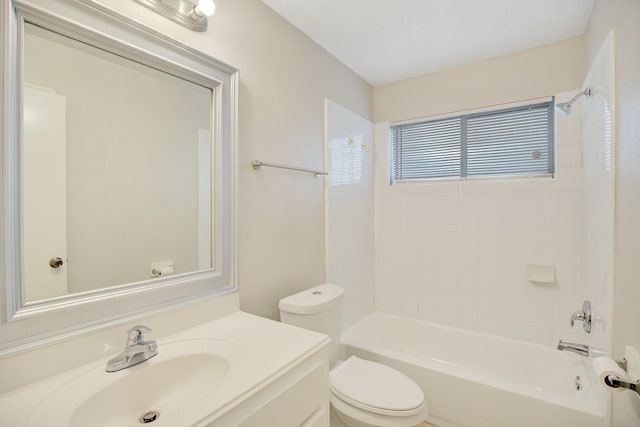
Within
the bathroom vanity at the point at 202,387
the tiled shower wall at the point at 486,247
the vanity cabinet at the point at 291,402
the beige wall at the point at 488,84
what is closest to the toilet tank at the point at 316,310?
the bathroom vanity at the point at 202,387

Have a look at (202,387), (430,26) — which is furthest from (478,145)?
(202,387)

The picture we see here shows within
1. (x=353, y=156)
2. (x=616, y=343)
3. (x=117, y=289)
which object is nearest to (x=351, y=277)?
(x=353, y=156)

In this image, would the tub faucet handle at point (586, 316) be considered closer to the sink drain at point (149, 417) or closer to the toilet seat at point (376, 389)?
the toilet seat at point (376, 389)

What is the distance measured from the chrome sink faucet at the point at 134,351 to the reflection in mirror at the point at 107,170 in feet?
0.63

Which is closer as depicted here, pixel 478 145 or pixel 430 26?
pixel 430 26

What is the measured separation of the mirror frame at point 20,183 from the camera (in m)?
0.80

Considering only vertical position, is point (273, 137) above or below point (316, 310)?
above

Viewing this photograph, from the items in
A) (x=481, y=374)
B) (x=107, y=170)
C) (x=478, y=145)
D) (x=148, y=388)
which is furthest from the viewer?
(x=478, y=145)

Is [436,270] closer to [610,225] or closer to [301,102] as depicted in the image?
[610,225]

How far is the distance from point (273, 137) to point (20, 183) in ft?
3.49

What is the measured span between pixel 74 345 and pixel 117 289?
19cm

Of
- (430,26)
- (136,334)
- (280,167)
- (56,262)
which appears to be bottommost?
(136,334)

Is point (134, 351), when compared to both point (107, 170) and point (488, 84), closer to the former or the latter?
point (107, 170)

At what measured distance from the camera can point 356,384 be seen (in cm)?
154
